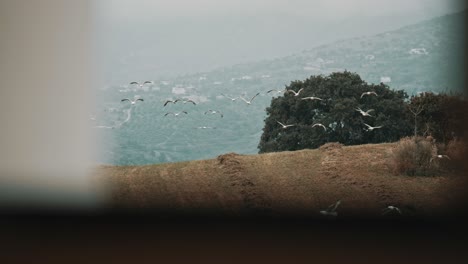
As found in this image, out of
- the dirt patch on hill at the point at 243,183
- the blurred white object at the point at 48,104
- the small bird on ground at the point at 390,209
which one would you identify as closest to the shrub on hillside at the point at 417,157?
the small bird on ground at the point at 390,209

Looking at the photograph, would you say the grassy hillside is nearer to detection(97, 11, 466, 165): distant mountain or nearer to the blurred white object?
detection(97, 11, 466, 165): distant mountain

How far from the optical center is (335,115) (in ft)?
13.1

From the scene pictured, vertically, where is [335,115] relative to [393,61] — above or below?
below

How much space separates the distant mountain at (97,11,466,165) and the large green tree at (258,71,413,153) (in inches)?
2.2

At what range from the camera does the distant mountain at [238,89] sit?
3.97 meters

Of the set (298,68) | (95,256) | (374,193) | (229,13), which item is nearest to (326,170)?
(374,193)

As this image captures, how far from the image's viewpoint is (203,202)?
4.13 m

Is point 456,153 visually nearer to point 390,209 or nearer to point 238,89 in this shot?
point 390,209

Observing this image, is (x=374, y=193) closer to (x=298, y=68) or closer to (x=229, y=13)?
(x=298, y=68)

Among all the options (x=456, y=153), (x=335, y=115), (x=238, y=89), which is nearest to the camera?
(x=456, y=153)

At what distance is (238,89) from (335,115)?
0.55 metres

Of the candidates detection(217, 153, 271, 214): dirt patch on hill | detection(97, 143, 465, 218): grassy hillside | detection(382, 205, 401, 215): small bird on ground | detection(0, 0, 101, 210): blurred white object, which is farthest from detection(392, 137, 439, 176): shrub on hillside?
detection(0, 0, 101, 210): blurred white object

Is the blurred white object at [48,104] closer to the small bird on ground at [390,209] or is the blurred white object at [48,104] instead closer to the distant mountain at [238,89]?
the distant mountain at [238,89]

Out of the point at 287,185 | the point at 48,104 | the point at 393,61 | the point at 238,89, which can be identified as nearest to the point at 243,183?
the point at 287,185
